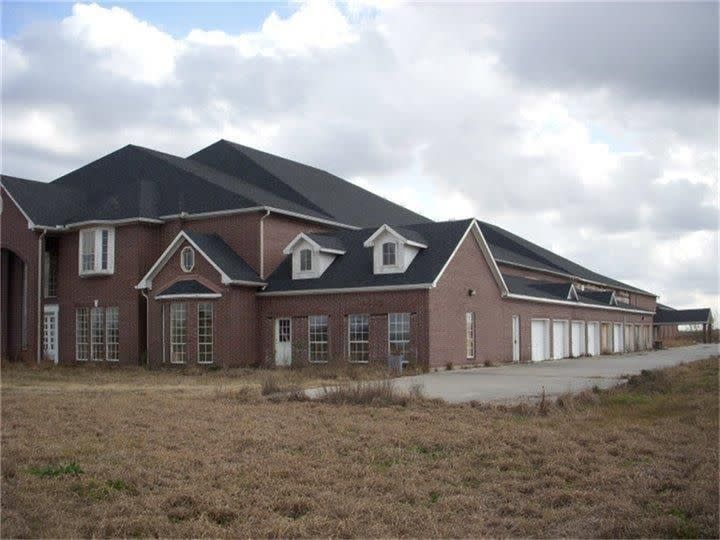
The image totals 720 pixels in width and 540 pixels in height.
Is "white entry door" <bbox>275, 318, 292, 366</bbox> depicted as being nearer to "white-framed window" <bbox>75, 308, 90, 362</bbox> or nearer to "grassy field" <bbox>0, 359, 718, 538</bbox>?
"white-framed window" <bbox>75, 308, 90, 362</bbox>

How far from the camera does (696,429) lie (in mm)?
13594

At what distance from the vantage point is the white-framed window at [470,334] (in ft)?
111

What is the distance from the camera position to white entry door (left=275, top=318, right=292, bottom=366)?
111 ft

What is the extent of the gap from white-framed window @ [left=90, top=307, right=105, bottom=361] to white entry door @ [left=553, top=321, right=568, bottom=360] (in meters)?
23.1

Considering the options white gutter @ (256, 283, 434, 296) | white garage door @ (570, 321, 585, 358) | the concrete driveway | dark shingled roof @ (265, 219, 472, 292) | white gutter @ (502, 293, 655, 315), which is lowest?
the concrete driveway

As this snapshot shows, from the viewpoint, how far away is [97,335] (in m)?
37.2

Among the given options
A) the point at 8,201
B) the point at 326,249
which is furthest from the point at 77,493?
the point at 8,201

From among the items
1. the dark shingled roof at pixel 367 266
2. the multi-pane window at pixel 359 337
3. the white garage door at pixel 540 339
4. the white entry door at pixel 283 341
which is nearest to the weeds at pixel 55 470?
the dark shingled roof at pixel 367 266

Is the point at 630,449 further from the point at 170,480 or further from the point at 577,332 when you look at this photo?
the point at 577,332

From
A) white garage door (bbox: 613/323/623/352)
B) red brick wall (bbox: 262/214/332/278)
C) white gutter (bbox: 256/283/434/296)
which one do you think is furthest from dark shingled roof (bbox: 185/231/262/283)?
white garage door (bbox: 613/323/623/352)

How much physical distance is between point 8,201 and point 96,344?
26.4ft

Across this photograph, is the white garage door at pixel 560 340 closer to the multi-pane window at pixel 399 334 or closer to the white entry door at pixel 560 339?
the white entry door at pixel 560 339

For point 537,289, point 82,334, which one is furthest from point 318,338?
point 537,289

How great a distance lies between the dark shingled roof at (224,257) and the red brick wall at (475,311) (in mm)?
8025
